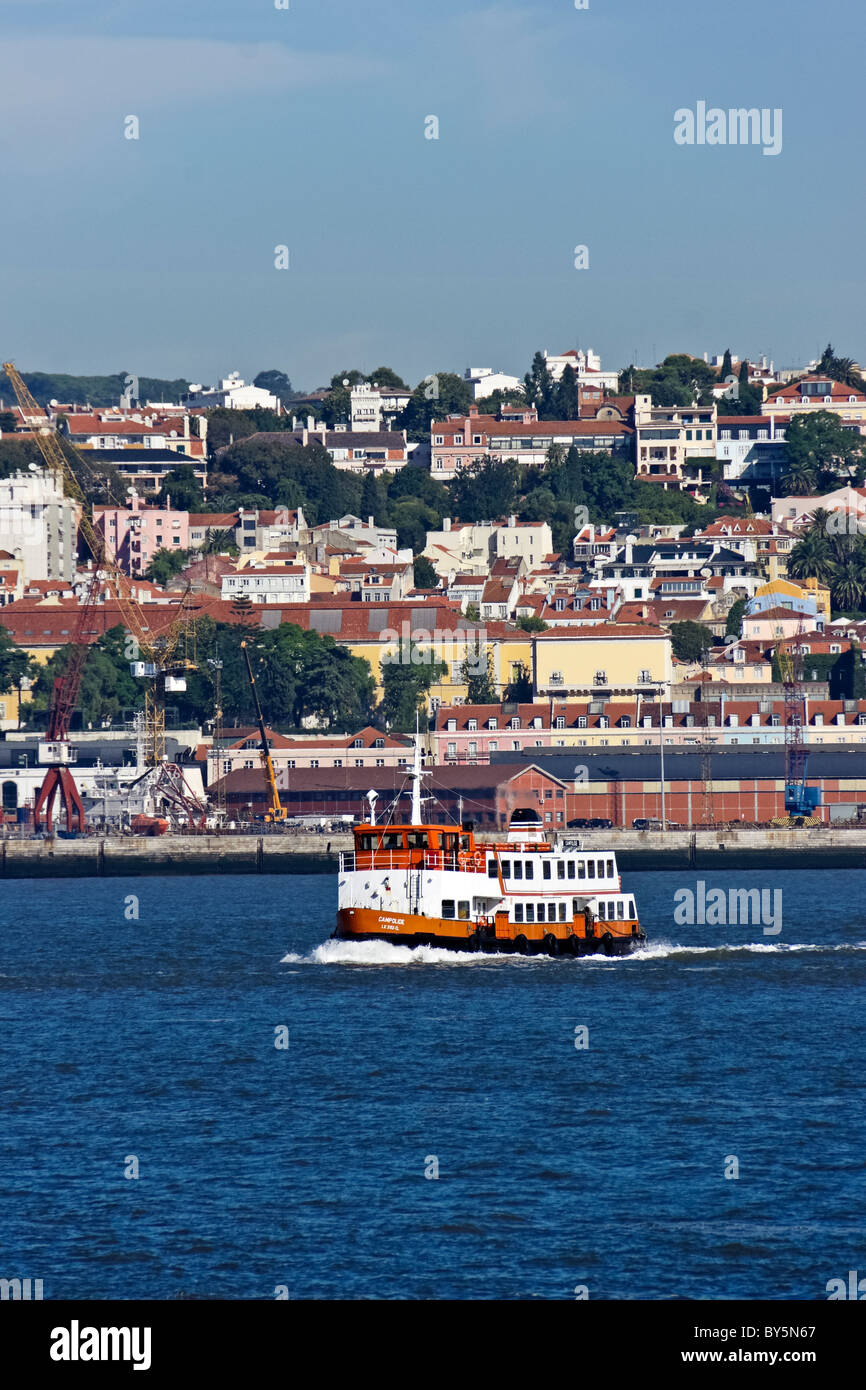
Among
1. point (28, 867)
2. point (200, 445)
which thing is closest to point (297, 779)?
point (28, 867)

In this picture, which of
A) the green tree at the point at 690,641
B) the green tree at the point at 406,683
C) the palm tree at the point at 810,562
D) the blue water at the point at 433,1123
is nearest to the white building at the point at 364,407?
the palm tree at the point at 810,562

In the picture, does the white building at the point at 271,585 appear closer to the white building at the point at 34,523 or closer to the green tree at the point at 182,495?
the white building at the point at 34,523

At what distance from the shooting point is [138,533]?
496 feet

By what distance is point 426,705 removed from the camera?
114688 millimetres

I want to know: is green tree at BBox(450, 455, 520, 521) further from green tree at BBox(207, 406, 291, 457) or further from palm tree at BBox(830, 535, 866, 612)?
palm tree at BBox(830, 535, 866, 612)

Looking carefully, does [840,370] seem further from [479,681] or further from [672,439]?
[479,681]

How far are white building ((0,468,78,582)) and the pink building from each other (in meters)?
3.13

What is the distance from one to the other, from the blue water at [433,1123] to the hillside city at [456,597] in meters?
43.5

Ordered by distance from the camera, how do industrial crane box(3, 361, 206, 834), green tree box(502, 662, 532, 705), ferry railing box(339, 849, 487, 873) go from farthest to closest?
green tree box(502, 662, 532, 705) < industrial crane box(3, 361, 206, 834) < ferry railing box(339, 849, 487, 873)

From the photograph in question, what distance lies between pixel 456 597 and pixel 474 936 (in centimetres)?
9301

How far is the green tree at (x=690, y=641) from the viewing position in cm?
11931

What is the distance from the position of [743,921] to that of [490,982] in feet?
67.3

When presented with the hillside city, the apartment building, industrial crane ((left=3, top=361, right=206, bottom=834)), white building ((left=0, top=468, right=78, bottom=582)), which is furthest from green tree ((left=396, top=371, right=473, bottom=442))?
industrial crane ((left=3, top=361, right=206, bottom=834))

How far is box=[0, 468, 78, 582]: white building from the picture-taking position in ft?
488
